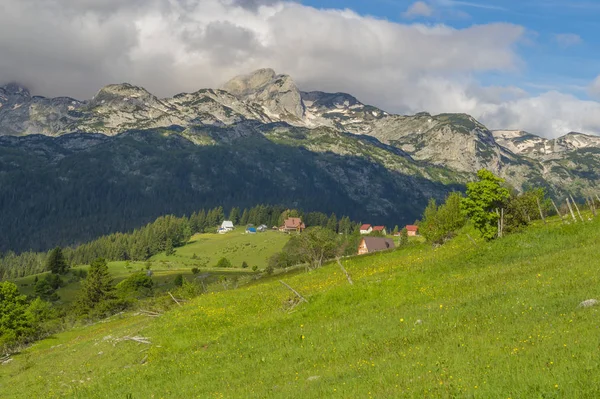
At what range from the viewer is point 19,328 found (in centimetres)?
7988

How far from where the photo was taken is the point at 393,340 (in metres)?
20.7

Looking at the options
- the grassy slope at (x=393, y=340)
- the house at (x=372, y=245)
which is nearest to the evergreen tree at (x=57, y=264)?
the house at (x=372, y=245)

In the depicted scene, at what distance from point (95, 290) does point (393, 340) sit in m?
108

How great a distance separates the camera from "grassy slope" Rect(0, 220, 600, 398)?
14453 millimetres

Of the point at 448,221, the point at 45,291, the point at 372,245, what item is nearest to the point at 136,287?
the point at 45,291

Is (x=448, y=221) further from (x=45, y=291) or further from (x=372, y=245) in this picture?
(x=45, y=291)

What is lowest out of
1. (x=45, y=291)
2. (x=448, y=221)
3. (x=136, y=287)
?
(x=45, y=291)

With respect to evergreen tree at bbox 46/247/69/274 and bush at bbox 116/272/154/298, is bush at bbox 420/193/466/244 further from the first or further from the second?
evergreen tree at bbox 46/247/69/274

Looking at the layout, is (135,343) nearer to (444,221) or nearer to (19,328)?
(19,328)

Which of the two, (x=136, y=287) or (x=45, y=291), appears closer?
(x=136, y=287)

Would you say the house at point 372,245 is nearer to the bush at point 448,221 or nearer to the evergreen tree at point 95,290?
the bush at point 448,221

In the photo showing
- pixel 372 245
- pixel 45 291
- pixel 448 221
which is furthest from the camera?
pixel 372 245

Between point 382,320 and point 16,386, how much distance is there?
26.8 m

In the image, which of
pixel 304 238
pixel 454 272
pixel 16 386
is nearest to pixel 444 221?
pixel 304 238
